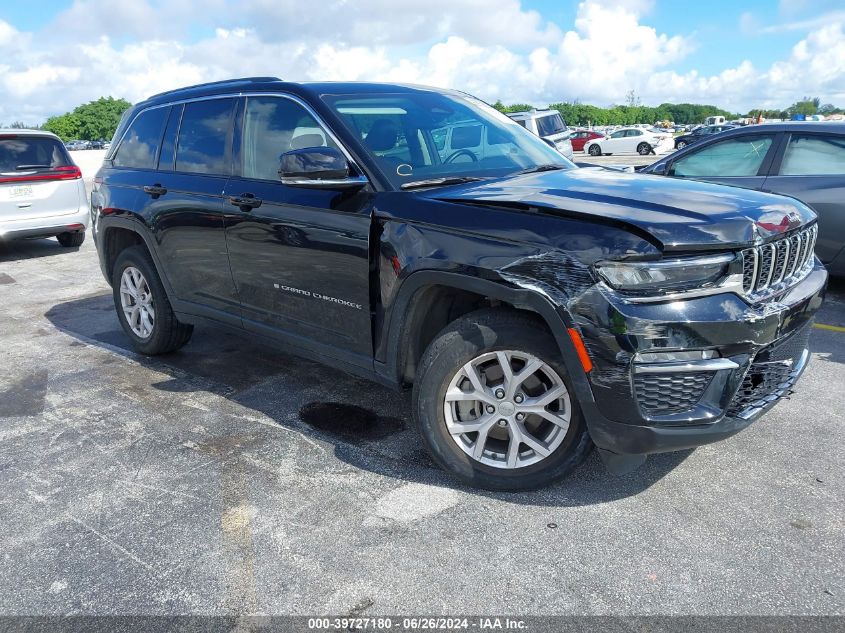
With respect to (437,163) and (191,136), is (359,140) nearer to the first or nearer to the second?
(437,163)

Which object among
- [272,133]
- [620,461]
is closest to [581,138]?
[272,133]

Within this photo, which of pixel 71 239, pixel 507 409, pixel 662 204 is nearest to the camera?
pixel 662 204

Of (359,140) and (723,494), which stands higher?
(359,140)

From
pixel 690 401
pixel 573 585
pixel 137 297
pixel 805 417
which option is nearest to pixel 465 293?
pixel 690 401

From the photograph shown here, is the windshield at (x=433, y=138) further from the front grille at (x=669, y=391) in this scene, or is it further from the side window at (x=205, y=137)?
the front grille at (x=669, y=391)

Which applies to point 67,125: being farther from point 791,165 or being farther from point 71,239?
point 791,165

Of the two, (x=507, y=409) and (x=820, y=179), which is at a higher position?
(x=820, y=179)

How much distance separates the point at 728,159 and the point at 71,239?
31.4 feet

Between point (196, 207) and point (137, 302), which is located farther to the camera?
point (137, 302)

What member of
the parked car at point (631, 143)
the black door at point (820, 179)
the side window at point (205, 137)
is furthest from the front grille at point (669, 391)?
the parked car at point (631, 143)

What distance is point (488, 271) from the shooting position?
282 centimetres

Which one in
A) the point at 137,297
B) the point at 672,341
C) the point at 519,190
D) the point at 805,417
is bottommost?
the point at 805,417

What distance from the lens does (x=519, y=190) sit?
123 inches

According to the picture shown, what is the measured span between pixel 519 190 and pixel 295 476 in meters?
1.75
